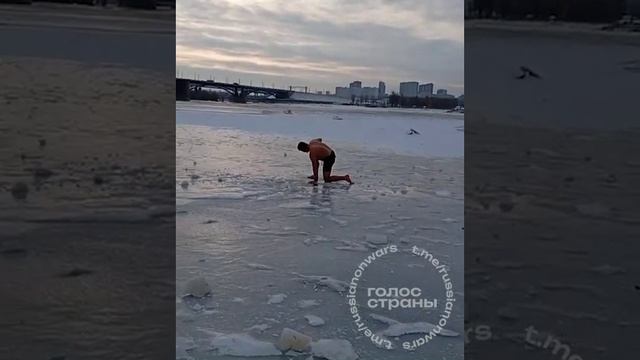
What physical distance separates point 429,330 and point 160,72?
1.28 m

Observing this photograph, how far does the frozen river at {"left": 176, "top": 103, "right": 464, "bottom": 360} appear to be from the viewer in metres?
2.19

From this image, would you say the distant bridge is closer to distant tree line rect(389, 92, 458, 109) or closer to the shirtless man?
the shirtless man

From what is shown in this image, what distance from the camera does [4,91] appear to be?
2166mm

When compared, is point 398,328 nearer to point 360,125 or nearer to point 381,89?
point 360,125

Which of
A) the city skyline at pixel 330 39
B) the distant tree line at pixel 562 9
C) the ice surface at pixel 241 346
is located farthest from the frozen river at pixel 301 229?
the distant tree line at pixel 562 9

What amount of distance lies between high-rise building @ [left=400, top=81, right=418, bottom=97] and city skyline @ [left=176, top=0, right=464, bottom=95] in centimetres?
2

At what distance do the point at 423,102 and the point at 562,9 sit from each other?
0.59 metres

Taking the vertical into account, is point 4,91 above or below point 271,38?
below

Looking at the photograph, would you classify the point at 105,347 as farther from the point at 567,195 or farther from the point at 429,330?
the point at 567,195

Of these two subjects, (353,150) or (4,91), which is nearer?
(4,91)

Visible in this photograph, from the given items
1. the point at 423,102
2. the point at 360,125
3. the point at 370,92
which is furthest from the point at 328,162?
the point at 423,102

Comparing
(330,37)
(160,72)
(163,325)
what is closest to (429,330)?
(163,325)

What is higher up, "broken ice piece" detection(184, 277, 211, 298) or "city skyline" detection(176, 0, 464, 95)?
"city skyline" detection(176, 0, 464, 95)

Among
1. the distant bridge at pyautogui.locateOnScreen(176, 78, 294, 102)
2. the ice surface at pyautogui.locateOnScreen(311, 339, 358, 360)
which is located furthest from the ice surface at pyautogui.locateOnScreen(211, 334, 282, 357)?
the distant bridge at pyautogui.locateOnScreen(176, 78, 294, 102)
